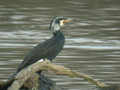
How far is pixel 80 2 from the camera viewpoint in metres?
19.0

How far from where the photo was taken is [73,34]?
1448cm

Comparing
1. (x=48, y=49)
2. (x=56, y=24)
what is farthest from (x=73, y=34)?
(x=48, y=49)

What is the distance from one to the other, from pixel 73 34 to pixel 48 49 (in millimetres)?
5706

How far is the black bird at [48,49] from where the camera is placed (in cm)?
838

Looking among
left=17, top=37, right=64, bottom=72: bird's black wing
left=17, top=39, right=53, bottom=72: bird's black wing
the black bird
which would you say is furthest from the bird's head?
left=17, top=39, right=53, bottom=72: bird's black wing

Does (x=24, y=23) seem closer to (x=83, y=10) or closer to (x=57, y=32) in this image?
(x=83, y=10)

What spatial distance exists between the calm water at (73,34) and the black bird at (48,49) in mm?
1225

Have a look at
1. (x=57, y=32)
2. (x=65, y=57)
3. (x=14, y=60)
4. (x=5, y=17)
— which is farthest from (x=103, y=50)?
(x=5, y=17)

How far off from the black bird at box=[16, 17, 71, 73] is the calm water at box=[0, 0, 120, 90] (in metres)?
1.22

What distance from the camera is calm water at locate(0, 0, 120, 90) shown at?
11328mm

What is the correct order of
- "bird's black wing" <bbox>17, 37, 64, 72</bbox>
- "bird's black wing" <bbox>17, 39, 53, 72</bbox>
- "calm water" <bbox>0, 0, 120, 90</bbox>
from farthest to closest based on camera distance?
"calm water" <bbox>0, 0, 120, 90</bbox> < "bird's black wing" <bbox>17, 37, 64, 72</bbox> < "bird's black wing" <bbox>17, 39, 53, 72</bbox>

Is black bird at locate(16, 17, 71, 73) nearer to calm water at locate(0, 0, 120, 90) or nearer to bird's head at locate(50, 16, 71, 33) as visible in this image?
bird's head at locate(50, 16, 71, 33)

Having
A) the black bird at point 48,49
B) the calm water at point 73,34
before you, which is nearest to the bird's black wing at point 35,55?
the black bird at point 48,49

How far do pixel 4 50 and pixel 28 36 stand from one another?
5.47ft
